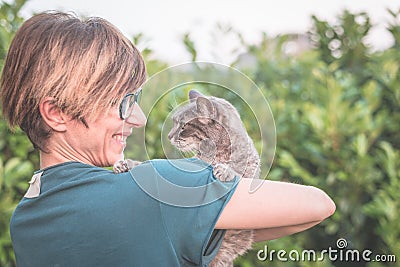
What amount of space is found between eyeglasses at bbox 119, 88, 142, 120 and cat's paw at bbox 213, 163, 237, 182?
0.16 m

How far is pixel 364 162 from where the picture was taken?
2.73 meters

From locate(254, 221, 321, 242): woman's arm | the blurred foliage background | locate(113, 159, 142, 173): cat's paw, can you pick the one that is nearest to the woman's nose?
locate(113, 159, 142, 173): cat's paw

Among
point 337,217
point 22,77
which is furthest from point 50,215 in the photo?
point 337,217

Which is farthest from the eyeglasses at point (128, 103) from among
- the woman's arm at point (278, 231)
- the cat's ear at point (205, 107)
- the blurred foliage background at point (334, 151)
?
the blurred foliage background at point (334, 151)

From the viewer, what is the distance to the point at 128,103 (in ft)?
3.27

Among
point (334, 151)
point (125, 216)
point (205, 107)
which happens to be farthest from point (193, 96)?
point (334, 151)

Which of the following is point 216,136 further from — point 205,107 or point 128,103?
point 128,103

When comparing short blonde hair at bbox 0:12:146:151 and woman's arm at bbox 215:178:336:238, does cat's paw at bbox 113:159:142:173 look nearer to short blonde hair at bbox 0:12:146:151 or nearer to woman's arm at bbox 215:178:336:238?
short blonde hair at bbox 0:12:146:151

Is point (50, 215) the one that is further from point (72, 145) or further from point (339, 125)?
point (339, 125)

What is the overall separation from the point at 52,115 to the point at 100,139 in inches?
3.8

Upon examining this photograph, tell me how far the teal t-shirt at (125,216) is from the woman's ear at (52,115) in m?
0.07

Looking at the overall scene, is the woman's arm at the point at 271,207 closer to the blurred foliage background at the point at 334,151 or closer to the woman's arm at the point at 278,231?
the woman's arm at the point at 278,231

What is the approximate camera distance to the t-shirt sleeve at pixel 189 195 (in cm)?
94

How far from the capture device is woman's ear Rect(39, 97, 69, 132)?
1.08 metres
